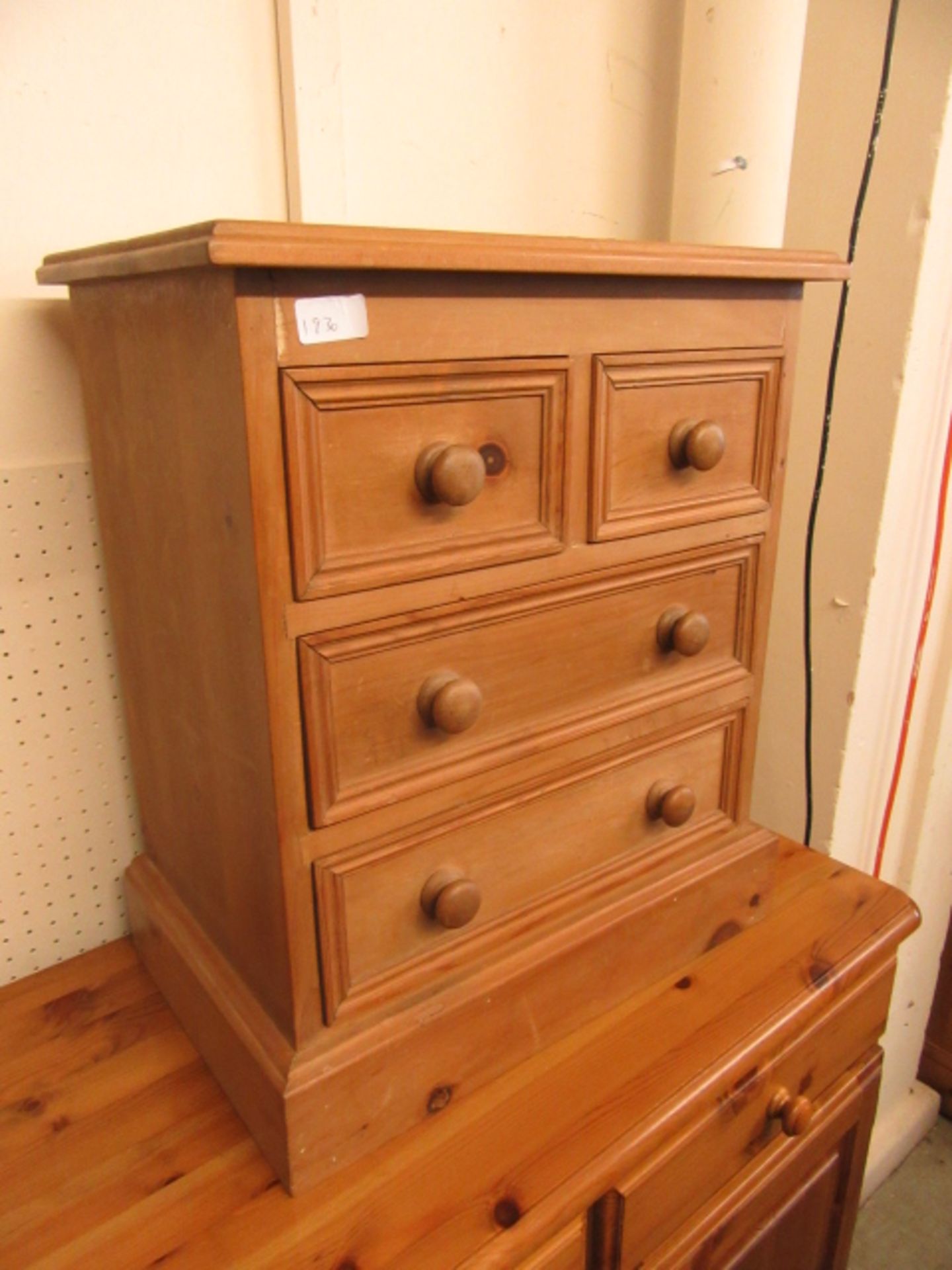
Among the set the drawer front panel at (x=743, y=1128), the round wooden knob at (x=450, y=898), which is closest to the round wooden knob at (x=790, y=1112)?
the drawer front panel at (x=743, y=1128)

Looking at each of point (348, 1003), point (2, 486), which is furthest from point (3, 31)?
point (348, 1003)

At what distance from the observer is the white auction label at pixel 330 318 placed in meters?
0.53

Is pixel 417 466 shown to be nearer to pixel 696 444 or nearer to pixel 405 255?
pixel 405 255

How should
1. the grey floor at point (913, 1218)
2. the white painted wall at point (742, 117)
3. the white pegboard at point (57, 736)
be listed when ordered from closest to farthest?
the white pegboard at point (57, 736), the white painted wall at point (742, 117), the grey floor at point (913, 1218)

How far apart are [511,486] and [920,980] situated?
4.52ft

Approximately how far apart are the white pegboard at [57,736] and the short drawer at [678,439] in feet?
1.56

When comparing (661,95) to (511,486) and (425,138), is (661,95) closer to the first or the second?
(425,138)

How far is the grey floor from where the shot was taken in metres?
1.51

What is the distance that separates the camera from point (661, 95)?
3.76 feet

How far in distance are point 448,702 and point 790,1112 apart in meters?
0.53

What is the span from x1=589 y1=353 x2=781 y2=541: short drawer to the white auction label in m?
0.20

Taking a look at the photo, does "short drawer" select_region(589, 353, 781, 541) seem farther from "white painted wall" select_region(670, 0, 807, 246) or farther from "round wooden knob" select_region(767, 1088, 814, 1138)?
"round wooden knob" select_region(767, 1088, 814, 1138)

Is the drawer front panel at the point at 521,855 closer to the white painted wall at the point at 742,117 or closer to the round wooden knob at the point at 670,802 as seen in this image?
the round wooden knob at the point at 670,802

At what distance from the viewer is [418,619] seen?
2.09 feet
